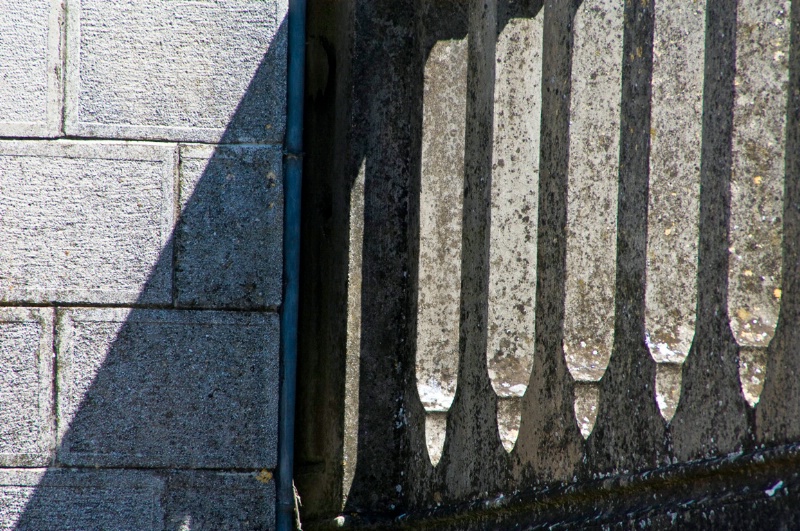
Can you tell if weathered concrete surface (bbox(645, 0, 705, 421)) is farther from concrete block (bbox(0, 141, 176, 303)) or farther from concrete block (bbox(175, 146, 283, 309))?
concrete block (bbox(0, 141, 176, 303))

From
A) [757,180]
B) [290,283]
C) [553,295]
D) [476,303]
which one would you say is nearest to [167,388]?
[290,283]

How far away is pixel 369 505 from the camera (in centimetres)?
228

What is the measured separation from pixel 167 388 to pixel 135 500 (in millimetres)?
335

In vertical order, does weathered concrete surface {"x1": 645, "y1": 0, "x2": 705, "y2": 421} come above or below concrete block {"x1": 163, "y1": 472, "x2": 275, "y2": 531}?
above

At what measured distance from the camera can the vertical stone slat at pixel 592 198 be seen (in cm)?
152

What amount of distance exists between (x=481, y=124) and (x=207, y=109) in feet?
3.10

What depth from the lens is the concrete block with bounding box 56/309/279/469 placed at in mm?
2436

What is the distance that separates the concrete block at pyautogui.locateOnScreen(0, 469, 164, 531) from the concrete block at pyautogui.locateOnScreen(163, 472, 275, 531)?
0.05m

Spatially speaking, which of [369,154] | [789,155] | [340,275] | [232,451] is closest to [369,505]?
[232,451]

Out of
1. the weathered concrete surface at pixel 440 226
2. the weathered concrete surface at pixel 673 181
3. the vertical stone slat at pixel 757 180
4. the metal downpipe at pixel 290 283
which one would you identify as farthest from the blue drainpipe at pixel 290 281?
the vertical stone slat at pixel 757 180

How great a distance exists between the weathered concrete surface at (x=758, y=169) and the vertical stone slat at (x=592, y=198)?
1.06ft

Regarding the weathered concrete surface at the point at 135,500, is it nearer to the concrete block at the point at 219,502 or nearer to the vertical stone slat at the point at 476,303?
the concrete block at the point at 219,502

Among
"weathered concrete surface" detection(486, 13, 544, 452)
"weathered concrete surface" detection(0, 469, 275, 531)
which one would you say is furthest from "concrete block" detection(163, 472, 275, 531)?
"weathered concrete surface" detection(486, 13, 544, 452)

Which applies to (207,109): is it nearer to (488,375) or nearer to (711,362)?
(488,375)
